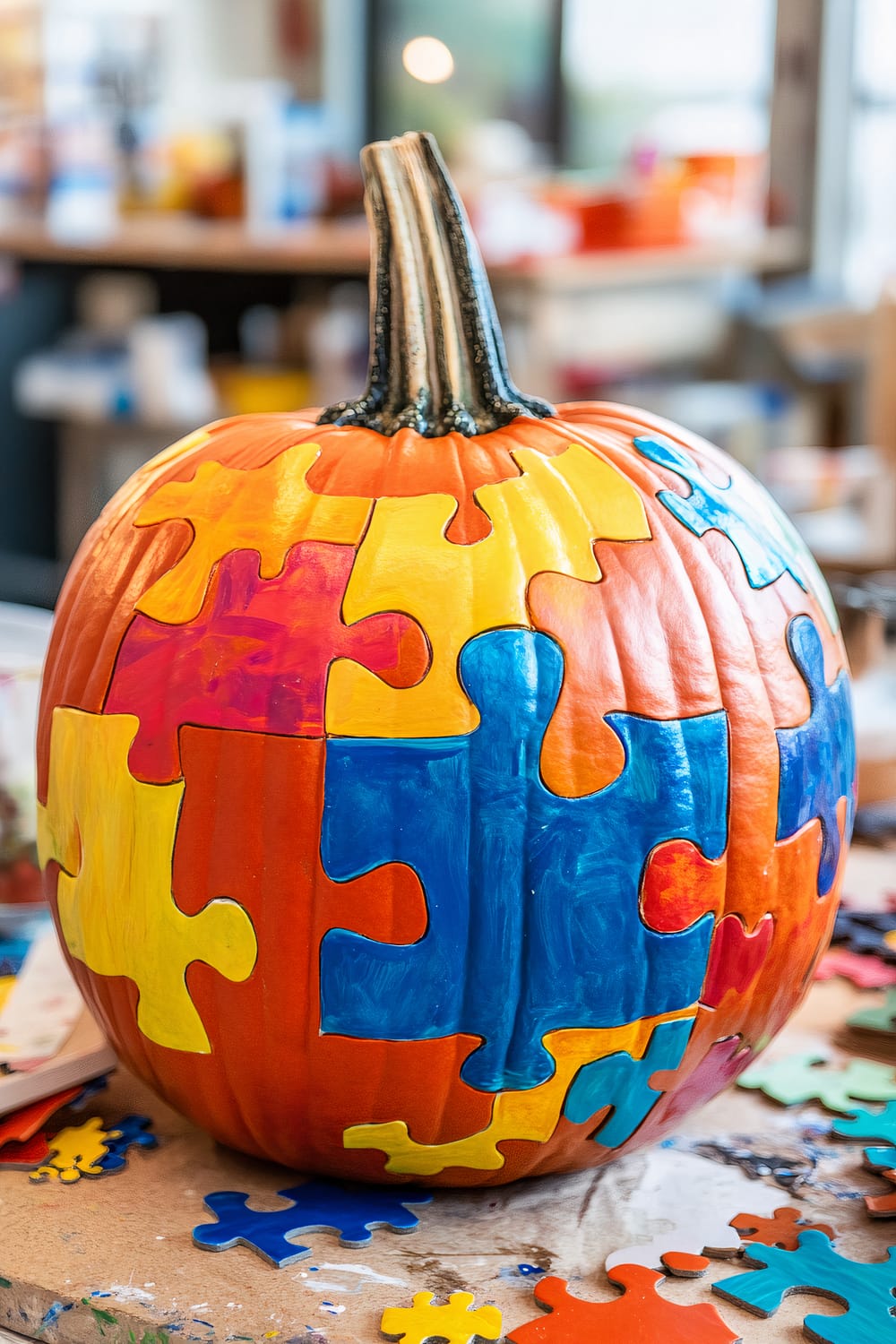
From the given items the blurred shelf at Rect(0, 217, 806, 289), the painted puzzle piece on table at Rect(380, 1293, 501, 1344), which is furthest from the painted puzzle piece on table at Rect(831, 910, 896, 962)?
the blurred shelf at Rect(0, 217, 806, 289)

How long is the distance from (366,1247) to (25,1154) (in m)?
0.21

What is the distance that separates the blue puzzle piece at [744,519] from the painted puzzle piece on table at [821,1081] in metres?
0.28

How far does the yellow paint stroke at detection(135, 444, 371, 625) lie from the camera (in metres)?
0.72

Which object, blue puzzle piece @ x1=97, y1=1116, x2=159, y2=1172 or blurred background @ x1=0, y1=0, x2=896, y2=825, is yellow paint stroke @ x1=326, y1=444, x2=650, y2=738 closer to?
blue puzzle piece @ x1=97, y1=1116, x2=159, y2=1172

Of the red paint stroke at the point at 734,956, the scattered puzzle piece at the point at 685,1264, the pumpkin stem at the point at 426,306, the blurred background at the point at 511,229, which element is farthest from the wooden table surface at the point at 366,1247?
the blurred background at the point at 511,229

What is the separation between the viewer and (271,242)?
11.3ft

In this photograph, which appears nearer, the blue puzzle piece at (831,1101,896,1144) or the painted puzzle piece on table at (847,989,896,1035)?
the blue puzzle piece at (831,1101,896,1144)

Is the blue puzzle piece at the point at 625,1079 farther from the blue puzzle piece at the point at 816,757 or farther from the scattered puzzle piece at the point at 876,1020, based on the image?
the scattered puzzle piece at the point at 876,1020

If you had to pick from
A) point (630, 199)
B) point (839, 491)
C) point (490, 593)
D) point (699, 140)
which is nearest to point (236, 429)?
point (490, 593)

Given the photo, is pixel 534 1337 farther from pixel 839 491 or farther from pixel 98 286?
pixel 98 286

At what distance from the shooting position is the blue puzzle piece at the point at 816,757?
743 mm

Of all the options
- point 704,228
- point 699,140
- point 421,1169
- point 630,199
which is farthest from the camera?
point 699,140

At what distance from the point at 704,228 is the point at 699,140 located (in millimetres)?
796

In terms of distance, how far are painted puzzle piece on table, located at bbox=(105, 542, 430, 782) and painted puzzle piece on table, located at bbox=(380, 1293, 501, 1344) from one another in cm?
27
